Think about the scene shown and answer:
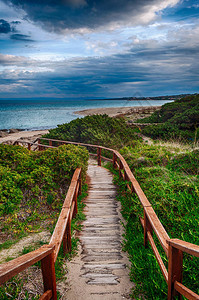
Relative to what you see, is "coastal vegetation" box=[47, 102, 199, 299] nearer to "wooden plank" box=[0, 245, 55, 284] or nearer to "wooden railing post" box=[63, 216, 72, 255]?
"wooden railing post" box=[63, 216, 72, 255]

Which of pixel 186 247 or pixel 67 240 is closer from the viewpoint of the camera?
pixel 186 247

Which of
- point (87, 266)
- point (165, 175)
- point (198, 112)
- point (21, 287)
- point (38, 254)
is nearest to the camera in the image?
point (38, 254)

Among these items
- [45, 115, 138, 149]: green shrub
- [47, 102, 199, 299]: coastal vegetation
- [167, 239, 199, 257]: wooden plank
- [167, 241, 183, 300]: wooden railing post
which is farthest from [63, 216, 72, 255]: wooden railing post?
[45, 115, 138, 149]: green shrub

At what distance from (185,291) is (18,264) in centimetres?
159

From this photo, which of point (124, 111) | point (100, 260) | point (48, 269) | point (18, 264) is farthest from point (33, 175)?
point (124, 111)

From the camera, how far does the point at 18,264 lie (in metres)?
1.80

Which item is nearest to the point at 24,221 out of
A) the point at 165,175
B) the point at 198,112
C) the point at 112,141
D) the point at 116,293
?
the point at 116,293

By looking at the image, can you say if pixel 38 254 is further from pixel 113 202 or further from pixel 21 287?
pixel 113 202

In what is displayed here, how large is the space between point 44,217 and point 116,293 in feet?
8.84

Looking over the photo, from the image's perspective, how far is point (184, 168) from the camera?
7352mm

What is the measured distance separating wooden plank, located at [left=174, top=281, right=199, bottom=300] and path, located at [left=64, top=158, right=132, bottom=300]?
87 cm

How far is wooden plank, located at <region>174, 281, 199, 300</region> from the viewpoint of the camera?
203 centimetres

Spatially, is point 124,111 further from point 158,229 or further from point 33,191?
point 158,229

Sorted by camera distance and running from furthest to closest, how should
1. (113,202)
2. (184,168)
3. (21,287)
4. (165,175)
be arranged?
(184,168) < (165,175) < (113,202) < (21,287)
